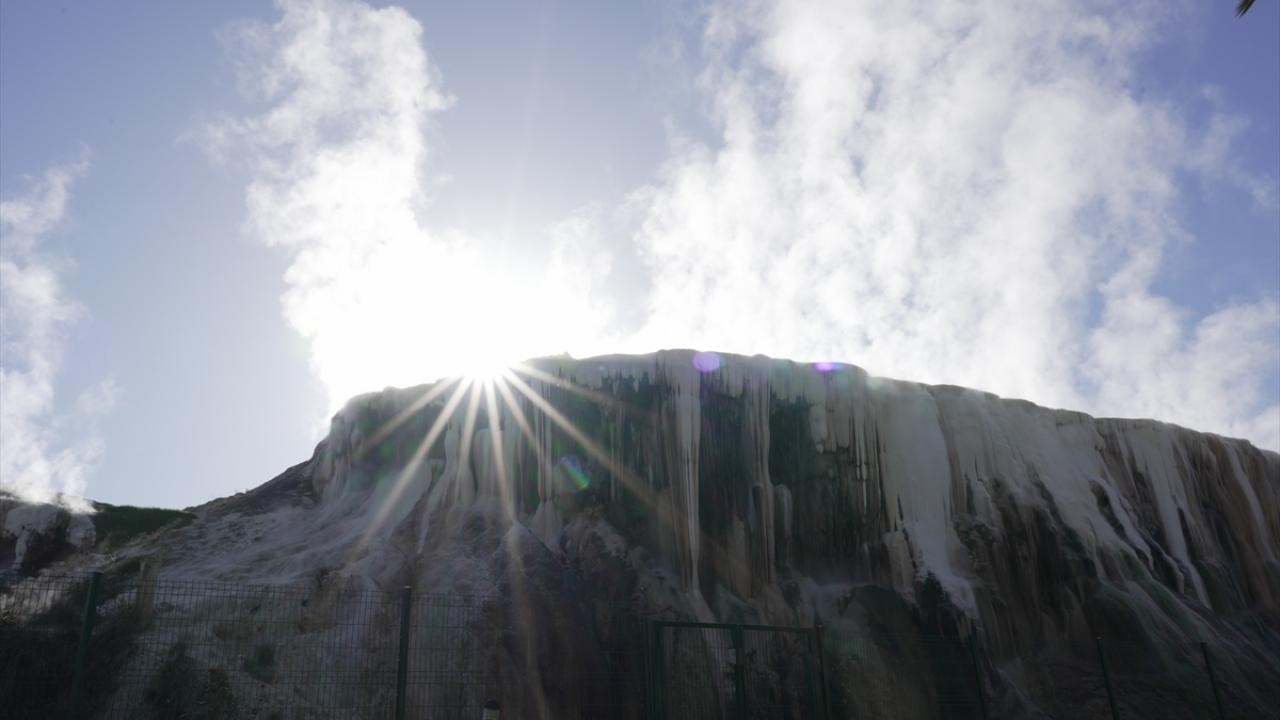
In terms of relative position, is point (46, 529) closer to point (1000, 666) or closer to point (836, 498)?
point (836, 498)

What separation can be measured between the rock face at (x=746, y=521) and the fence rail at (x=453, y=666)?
243mm

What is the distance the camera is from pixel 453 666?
53.5ft

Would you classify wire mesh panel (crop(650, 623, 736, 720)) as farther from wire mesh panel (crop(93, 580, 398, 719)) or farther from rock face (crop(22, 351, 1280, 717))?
wire mesh panel (crop(93, 580, 398, 719))

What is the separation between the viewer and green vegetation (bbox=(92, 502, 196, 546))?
2153 centimetres

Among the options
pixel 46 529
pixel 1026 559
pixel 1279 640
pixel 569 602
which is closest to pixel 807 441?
pixel 1026 559

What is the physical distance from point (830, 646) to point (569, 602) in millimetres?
5988

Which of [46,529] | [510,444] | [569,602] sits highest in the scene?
[510,444]

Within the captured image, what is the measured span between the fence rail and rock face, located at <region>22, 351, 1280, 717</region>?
9.6 inches

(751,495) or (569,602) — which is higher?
(751,495)

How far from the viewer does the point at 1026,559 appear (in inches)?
947

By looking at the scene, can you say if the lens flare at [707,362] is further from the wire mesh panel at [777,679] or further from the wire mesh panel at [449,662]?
the wire mesh panel at [449,662]

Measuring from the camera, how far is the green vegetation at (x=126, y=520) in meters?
21.5

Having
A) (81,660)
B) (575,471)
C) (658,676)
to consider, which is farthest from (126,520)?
(658,676)

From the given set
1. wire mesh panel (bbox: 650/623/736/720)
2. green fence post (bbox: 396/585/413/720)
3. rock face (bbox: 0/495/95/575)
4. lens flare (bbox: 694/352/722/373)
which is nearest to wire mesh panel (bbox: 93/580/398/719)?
green fence post (bbox: 396/585/413/720)
